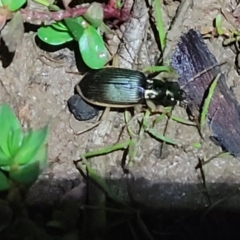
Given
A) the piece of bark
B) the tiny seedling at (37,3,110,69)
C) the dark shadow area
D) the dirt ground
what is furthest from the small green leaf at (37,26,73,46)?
the dark shadow area

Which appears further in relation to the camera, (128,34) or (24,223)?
(128,34)

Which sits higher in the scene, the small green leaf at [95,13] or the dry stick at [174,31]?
the small green leaf at [95,13]

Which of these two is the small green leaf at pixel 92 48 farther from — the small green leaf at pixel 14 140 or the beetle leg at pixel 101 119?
the small green leaf at pixel 14 140

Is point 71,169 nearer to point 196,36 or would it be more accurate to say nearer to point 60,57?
point 60,57

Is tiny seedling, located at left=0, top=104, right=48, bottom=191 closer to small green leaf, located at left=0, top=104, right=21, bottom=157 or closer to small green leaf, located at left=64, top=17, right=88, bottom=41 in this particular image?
small green leaf, located at left=0, top=104, right=21, bottom=157

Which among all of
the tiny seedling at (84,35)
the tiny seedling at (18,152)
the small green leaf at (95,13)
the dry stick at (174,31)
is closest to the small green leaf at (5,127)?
the tiny seedling at (18,152)

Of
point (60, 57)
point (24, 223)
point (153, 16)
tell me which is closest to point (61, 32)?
point (60, 57)
